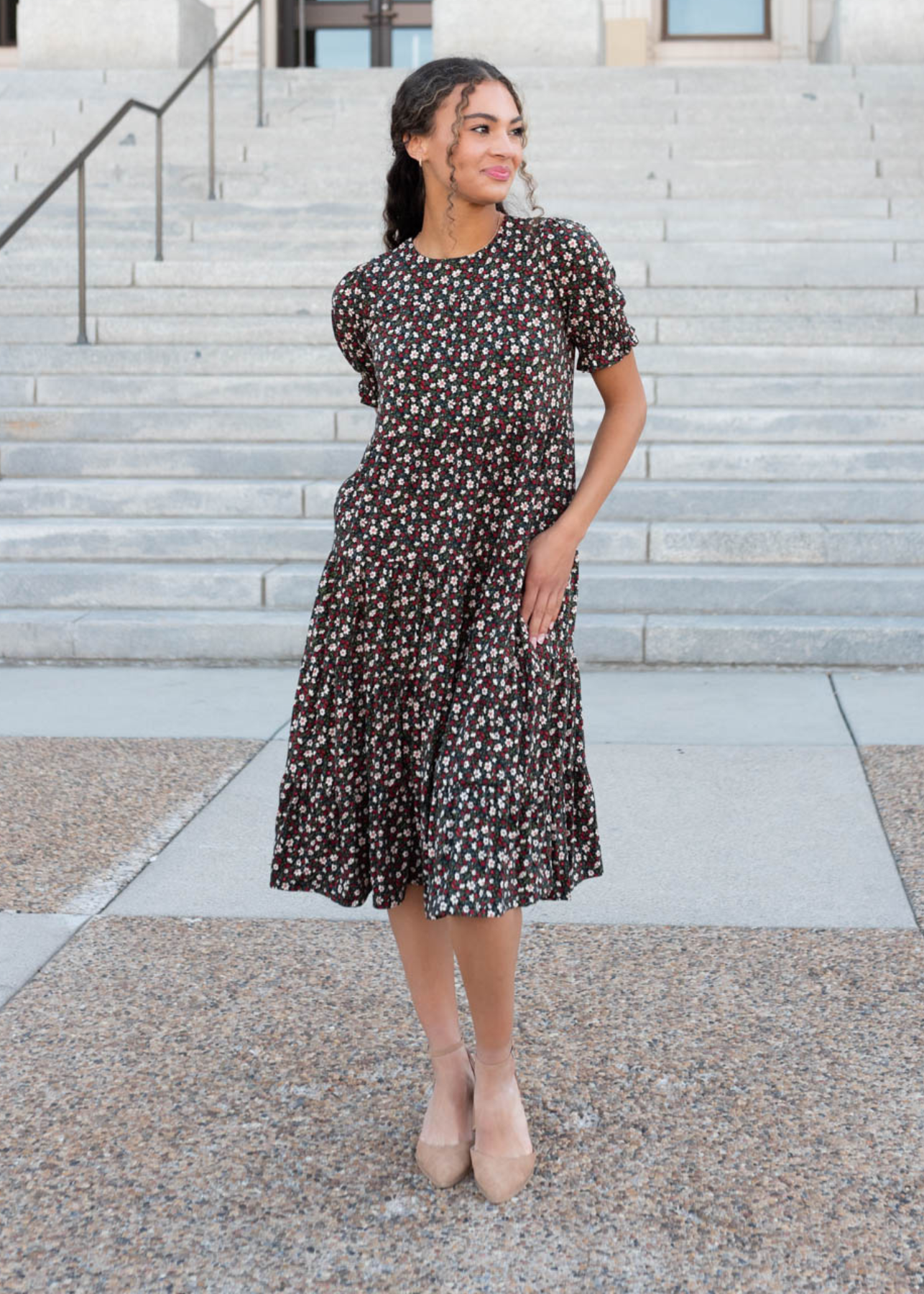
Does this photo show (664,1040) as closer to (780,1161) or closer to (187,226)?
(780,1161)

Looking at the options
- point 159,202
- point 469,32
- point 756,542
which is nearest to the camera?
point 756,542

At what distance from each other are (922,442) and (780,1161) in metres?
6.00

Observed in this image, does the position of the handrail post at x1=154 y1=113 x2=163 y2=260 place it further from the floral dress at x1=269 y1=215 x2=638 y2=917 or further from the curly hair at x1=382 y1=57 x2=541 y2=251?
the floral dress at x1=269 y1=215 x2=638 y2=917

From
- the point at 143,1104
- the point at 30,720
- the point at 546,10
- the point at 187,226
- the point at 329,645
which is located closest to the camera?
the point at 329,645

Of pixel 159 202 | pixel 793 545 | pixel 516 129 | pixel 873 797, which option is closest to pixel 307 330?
pixel 159 202

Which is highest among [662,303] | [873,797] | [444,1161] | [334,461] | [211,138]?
[211,138]

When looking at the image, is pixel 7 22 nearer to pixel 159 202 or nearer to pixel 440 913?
pixel 159 202

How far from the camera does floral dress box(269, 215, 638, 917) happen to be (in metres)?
2.41

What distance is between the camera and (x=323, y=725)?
8.30 feet

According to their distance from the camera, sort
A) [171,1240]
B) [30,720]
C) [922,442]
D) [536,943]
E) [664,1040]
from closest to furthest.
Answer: [171,1240] → [664,1040] → [536,943] → [30,720] → [922,442]

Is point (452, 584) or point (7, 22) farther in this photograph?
point (7, 22)

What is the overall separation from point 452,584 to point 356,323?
1.59ft

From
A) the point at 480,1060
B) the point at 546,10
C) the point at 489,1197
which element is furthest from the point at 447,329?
the point at 546,10

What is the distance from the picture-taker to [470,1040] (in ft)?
9.81
